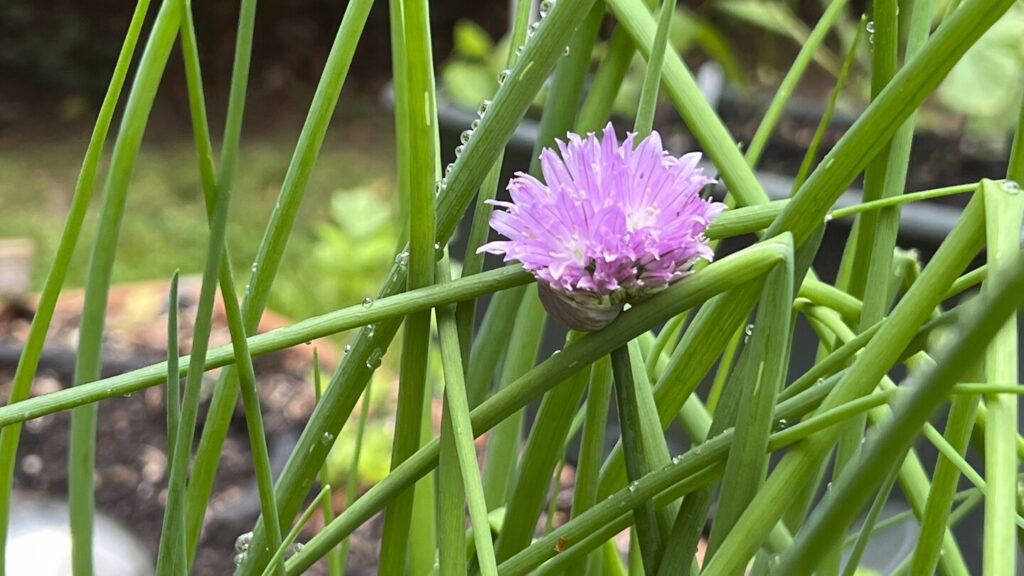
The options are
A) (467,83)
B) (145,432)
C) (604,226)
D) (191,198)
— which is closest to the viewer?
(604,226)

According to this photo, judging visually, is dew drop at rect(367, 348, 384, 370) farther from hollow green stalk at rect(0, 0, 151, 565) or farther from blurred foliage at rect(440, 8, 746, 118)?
blurred foliage at rect(440, 8, 746, 118)

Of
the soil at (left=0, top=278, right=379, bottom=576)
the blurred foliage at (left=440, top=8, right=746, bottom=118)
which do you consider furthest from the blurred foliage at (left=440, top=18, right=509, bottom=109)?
the soil at (left=0, top=278, right=379, bottom=576)

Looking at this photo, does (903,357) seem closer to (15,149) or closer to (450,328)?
(450,328)

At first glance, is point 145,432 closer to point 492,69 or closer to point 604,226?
point 492,69

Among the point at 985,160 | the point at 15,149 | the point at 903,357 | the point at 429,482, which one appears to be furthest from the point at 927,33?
the point at 15,149

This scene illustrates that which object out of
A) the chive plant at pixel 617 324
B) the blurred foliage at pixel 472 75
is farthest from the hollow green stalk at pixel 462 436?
the blurred foliage at pixel 472 75

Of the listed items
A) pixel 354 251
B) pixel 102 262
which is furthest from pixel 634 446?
pixel 354 251

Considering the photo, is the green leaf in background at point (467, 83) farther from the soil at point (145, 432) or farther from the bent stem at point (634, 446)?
the bent stem at point (634, 446)
